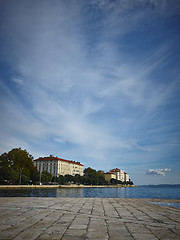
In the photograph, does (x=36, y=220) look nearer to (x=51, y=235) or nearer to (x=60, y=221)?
(x=60, y=221)

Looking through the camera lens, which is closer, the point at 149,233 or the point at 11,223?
the point at 149,233

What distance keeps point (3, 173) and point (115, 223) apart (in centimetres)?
6071

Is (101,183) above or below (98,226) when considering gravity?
below

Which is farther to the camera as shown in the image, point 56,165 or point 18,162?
point 56,165

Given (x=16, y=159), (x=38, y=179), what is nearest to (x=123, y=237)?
(x=16, y=159)

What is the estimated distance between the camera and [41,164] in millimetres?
144875

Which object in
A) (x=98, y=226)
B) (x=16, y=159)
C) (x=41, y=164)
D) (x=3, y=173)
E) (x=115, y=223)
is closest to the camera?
(x=98, y=226)

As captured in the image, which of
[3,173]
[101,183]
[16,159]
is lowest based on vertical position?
[101,183]

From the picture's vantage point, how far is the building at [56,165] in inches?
5384

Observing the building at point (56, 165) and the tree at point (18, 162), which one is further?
the building at point (56, 165)

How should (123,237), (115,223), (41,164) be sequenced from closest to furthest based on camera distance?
(123,237) < (115,223) < (41,164)

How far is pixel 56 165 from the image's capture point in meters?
137

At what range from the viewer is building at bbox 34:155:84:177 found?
137 m

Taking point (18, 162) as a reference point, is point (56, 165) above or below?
below
